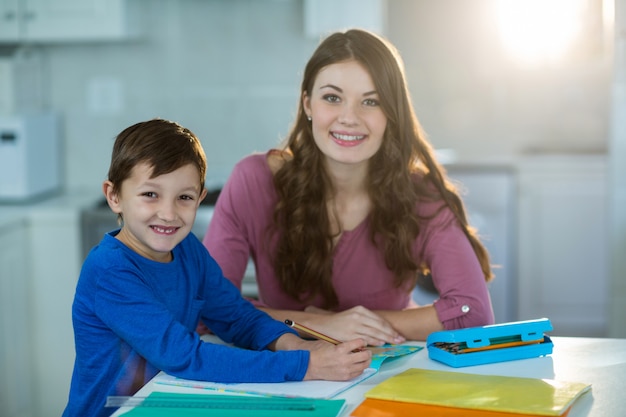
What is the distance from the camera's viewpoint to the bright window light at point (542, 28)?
445cm

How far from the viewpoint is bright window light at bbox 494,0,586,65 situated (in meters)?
4.45

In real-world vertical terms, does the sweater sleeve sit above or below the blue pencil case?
above

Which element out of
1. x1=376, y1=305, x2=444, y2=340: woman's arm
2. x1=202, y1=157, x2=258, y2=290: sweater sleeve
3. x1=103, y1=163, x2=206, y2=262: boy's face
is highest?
x1=103, y1=163, x2=206, y2=262: boy's face

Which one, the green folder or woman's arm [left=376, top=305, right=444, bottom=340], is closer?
the green folder

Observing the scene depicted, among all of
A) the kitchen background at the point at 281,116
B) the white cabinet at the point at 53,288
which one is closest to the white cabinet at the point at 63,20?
the kitchen background at the point at 281,116

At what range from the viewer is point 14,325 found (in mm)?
3279

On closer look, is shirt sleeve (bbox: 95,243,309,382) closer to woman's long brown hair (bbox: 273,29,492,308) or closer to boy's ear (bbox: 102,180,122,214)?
boy's ear (bbox: 102,180,122,214)

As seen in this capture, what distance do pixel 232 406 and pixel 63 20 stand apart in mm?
2661

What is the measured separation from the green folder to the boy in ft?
0.26

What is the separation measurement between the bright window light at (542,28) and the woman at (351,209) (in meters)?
2.60

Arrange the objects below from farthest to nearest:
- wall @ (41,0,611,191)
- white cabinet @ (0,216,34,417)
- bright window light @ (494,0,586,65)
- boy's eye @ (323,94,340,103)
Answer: bright window light @ (494,0,586,65), wall @ (41,0,611,191), white cabinet @ (0,216,34,417), boy's eye @ (323,94,340,103)

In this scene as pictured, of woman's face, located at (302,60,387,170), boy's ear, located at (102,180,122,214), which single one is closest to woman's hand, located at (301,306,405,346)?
woman's face, located at (302,60,387,170)

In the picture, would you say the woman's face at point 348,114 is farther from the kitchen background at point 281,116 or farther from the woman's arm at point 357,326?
the kitchen background at point 281,116

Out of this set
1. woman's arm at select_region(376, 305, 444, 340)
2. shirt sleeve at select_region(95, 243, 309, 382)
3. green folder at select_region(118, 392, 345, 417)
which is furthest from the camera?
woman's arm at select_region(376, 305, 444, 340)
